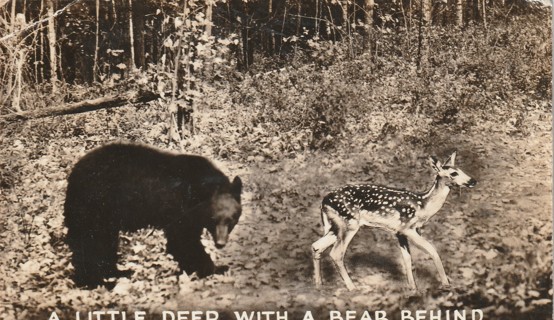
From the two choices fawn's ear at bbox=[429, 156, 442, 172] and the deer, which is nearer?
the deer

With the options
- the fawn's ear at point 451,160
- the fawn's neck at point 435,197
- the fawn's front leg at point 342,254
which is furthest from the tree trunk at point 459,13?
the fawn's front leg at point 342,254

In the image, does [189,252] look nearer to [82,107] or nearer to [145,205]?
[145,205]

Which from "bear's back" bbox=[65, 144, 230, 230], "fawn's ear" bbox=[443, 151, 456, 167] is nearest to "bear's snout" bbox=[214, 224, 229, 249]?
"bear's back" bbox=[65, 144, 230, 230]

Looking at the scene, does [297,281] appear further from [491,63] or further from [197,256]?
[491,63]

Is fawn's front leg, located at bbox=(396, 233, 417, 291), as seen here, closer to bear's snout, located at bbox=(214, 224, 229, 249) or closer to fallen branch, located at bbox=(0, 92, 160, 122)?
bear's snout, located at bbox=(214, 224, 229, 249)

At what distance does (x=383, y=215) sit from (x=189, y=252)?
2.16 metres

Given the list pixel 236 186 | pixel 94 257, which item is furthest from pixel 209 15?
pixel 94 257

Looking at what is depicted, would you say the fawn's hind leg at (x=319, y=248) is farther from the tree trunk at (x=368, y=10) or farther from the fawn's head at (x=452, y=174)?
the tree trunk at (x=368, y=10)

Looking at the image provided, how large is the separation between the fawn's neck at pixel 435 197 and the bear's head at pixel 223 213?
2048mm

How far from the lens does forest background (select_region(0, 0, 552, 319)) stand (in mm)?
5781

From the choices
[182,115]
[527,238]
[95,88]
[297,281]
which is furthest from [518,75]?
[95,88]

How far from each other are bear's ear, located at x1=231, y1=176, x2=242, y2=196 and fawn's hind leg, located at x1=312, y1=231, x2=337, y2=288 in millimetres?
1031

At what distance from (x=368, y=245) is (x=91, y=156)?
3268mm

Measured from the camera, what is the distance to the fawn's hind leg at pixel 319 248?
567 cm
